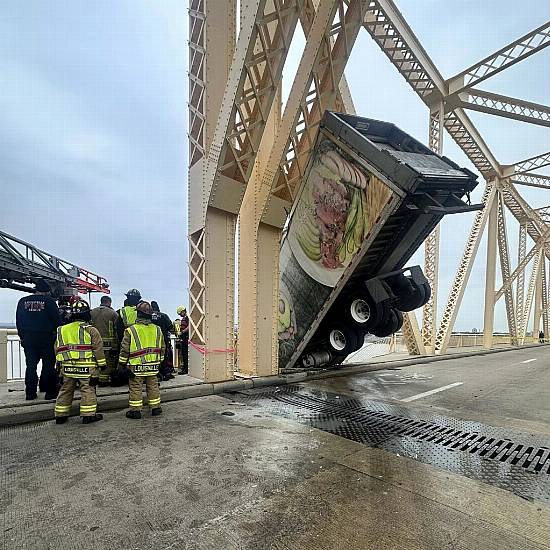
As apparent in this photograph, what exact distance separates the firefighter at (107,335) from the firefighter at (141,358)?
54.7 inches

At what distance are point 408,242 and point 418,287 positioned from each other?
4.20 ft

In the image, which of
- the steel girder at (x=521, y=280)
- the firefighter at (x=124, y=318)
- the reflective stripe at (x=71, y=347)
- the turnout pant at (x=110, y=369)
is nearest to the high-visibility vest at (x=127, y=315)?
the firefighter at (x=124, y=318)

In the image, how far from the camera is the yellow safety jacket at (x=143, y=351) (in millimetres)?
5027

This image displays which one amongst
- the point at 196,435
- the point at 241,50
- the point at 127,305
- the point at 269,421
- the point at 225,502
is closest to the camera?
the point at 225,502

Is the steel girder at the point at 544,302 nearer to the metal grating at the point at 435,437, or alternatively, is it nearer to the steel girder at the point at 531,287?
the steel girder at the point at 531,287

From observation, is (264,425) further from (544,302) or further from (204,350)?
(544,302)

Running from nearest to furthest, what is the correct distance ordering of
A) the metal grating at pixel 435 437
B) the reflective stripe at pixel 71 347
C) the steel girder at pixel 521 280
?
1. the metal grating at pixel 435 437
2. the reflective stripe at pixel 71 347
3. the steel girder at pixel 521 280

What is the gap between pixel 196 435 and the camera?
4.30 metres

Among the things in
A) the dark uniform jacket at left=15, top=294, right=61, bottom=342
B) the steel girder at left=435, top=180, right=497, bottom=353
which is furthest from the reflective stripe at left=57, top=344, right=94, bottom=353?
the steel girder at left=435, top=180, right=497, bottom=353

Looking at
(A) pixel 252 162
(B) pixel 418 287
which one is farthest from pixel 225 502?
(B) pixel 418 287

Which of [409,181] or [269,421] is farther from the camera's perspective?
[409,181]

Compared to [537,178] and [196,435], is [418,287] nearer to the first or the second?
[196,435]

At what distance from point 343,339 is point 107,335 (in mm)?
5560

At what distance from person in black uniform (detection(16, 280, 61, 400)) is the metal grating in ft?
9.46
